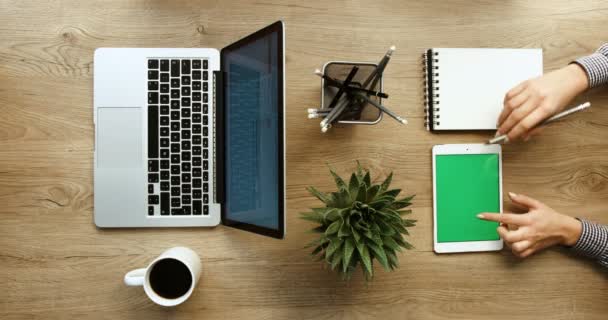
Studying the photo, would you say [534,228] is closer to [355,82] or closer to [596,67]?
[596,67]

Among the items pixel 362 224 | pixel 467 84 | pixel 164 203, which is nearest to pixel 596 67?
pixel 467 84

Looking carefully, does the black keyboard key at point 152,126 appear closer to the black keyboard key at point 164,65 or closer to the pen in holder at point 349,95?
the black keyboard key at point 164,65

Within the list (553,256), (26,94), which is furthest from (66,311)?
(553,256)

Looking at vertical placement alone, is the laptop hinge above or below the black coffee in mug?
above

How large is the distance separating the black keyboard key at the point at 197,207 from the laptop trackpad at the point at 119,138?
144 millimetres

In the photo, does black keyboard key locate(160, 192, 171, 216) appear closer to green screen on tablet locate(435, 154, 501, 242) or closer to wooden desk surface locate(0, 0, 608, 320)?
wooden desk surface locate(0, 0, 608, 320)

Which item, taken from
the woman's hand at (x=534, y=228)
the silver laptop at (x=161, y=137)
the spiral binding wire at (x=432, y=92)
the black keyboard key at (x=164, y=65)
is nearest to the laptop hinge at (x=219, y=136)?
the silver laptop at (x=161, y=137)

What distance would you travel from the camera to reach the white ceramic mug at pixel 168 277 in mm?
694

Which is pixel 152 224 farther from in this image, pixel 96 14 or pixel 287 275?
pixel 96 14

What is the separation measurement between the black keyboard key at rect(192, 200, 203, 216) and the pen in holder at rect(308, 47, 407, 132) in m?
0.31

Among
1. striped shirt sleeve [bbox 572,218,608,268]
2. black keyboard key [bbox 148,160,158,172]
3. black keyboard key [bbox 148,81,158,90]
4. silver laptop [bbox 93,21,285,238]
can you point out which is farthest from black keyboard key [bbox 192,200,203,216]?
striped shirt sleeve [bbox 572,218,608,268]

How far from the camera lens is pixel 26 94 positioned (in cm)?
81

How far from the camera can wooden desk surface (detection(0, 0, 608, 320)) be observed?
81 cm

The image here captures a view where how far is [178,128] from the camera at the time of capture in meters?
0.79
